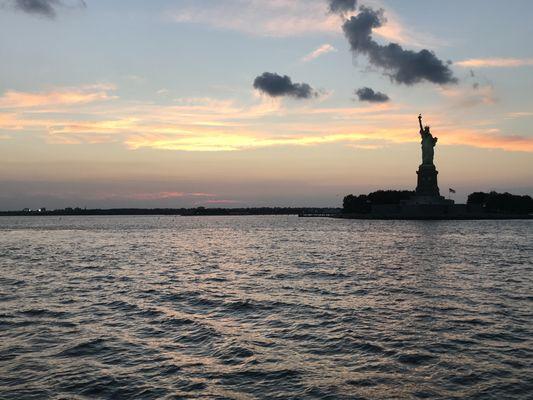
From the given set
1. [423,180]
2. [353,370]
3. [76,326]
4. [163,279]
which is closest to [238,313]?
[76,326]

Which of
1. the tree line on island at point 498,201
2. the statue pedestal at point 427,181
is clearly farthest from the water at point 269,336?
the tree line on island at point 498,201

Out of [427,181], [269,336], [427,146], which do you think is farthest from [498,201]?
[269,336]

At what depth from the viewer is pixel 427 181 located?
143 metres

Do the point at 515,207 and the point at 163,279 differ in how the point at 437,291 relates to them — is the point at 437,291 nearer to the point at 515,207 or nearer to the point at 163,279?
the point at 163,279

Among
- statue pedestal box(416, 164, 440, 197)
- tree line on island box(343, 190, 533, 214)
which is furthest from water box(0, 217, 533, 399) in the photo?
tree line on island box(343, 190, 533, 214)

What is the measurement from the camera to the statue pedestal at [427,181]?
140250 millimetres

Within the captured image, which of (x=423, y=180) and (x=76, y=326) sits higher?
(x=423, y=180)

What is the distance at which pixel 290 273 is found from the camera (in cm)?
3606

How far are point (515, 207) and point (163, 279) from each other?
185 metres

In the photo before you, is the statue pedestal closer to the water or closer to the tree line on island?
the tree line on island

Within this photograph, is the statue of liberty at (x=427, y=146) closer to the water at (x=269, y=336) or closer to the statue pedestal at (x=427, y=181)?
the statue pedestal at (x=427, y=181)

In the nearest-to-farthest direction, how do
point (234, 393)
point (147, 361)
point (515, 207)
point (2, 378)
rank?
point (234, 393), point (2, 378), point (147, 361), point (515, 207)

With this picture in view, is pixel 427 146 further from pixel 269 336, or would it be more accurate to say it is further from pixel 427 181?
pixel 269 336

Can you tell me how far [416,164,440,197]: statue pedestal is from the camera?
460ft
